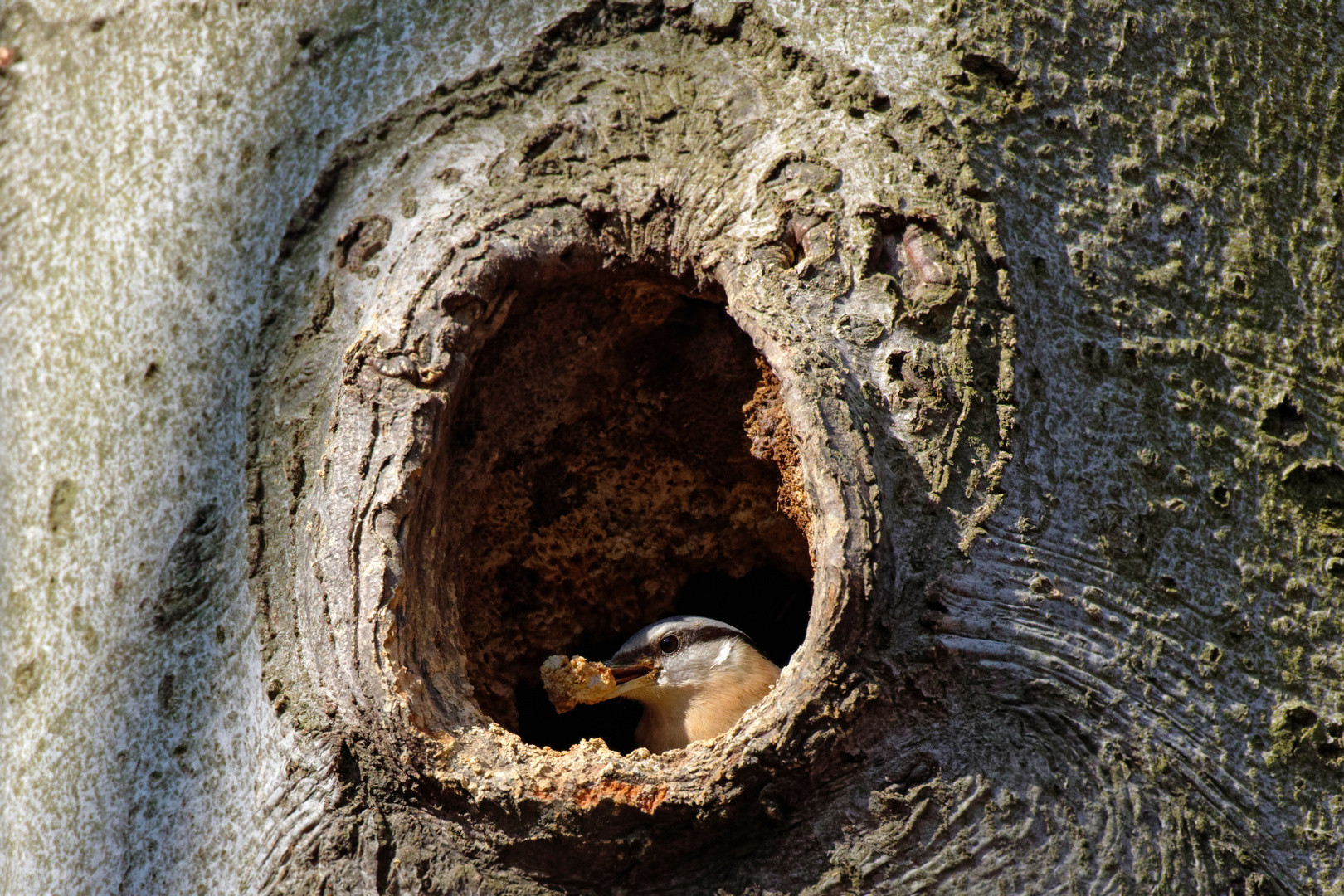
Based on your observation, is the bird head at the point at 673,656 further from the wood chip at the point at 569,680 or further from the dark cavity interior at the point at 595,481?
the wood chip at the point at 569,680

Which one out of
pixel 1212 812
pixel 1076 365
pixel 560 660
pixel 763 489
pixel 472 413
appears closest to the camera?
pixel 1212 812

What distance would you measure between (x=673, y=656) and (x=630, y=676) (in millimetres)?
160

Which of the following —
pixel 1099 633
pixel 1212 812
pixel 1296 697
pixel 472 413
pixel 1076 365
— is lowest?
pixel 1212 812

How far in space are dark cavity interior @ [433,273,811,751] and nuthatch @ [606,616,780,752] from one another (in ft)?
0.26

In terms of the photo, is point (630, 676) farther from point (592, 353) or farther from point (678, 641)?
point (592, 353)

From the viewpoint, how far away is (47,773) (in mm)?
1728

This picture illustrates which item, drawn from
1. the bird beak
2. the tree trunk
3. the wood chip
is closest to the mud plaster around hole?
the tree trunk

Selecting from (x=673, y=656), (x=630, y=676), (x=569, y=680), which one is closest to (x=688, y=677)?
(x=673, y=656)

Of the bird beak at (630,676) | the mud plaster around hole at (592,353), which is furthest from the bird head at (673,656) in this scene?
the mud plaster around hole at (592,353)

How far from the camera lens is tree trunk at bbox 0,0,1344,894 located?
4.66 ft

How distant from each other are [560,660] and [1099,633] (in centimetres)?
118

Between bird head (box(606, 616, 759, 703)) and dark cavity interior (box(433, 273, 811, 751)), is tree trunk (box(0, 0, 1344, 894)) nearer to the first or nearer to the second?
dark cavity interior (box(433, 273, 811, 751))

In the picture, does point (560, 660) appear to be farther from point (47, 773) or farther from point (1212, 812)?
point (1212, 812)

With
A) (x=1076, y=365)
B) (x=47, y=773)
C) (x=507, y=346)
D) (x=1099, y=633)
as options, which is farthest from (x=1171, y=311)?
(x=47, y=773)
